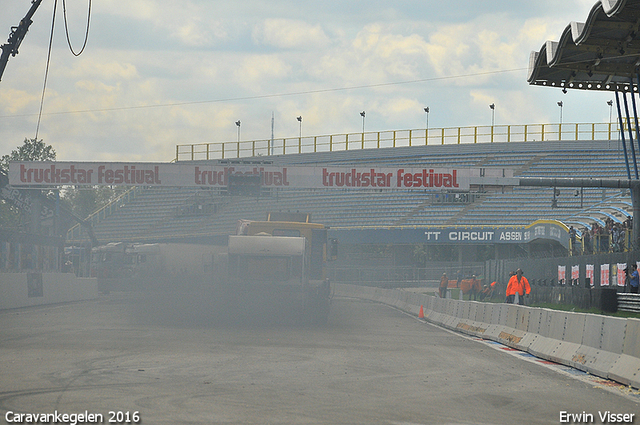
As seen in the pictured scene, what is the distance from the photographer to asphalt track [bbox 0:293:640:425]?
27.3ft

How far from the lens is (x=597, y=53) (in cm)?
2289

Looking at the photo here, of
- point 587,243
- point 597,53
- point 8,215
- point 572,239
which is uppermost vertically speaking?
point 597,53

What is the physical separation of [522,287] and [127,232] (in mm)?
44957

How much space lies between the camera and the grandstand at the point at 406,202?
57125 millimetres

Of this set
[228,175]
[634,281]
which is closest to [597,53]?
[634,281]

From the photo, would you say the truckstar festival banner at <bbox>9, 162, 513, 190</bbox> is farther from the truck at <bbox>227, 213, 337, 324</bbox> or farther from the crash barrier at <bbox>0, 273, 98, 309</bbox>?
the truck at <bbox>227, 213, 337, 324</bbox>

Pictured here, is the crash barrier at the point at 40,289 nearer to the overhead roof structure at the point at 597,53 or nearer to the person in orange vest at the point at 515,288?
the person in orange vest at the point at 515,288

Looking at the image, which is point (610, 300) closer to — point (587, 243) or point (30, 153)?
point (587, 243)

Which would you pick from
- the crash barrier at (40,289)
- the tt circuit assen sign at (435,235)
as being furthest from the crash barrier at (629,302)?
the tt circuit assen sign at (435,235)

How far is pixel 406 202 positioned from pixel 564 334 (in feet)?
153

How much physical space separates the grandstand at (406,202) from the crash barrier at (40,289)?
60.6 ft

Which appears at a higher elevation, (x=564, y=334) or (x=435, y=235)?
(x=435, y=235)

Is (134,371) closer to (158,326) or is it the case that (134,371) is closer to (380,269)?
(158,326)

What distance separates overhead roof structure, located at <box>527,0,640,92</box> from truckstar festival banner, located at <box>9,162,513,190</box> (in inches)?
486
